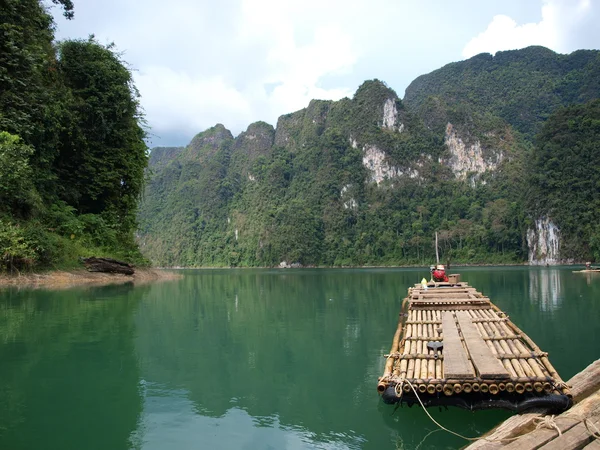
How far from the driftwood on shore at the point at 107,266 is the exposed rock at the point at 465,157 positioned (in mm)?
80314

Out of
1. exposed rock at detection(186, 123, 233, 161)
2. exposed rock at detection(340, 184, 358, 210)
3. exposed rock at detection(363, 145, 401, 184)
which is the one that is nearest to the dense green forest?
exposed rock at detection(340, 184, 358, 210)

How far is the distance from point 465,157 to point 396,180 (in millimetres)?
14136

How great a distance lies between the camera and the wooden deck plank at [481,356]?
452 cm

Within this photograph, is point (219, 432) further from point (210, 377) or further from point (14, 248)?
point (14, 248)

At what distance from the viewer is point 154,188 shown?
14825cm

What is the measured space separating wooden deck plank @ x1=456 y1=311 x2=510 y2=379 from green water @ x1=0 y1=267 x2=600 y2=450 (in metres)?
0.55

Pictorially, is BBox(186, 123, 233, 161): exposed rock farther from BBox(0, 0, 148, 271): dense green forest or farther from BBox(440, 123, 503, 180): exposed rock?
BBox(0, 0, 148, 271): dense green forest

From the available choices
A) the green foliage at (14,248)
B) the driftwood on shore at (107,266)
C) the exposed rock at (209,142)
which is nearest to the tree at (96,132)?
the driftwood on shore at (107,266)

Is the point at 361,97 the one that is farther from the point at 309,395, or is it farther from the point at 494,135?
the point at 309,395

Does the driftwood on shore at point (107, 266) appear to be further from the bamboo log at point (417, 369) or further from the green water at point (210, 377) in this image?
the bamboo log at point (417, 369)

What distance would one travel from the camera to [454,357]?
515cm

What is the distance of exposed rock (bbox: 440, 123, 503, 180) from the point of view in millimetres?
89000

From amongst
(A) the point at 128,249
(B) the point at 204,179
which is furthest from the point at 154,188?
(A) the point at 128,249

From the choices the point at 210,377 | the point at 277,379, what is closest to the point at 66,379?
the point at 210,377
